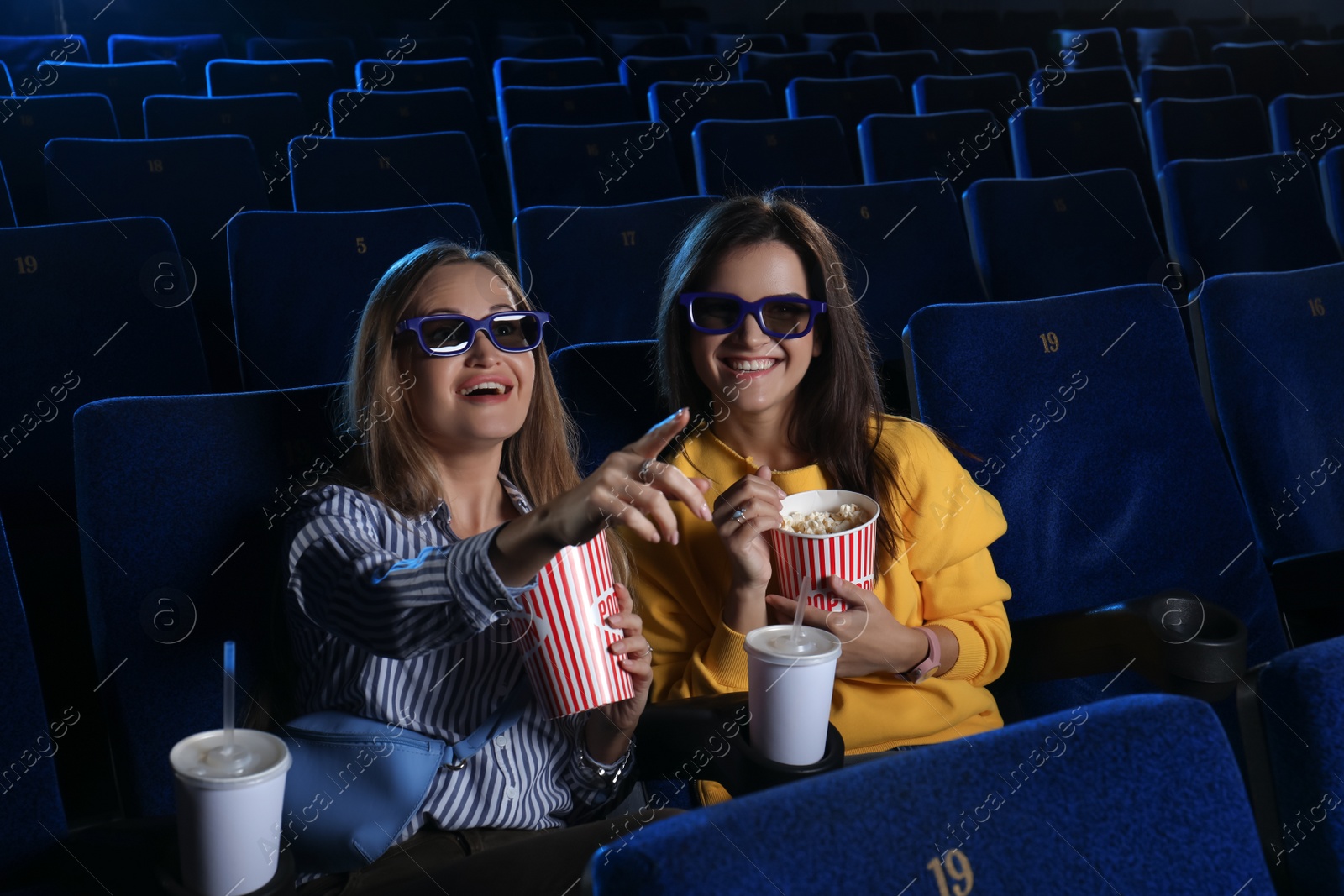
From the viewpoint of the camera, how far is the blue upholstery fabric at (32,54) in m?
3.69

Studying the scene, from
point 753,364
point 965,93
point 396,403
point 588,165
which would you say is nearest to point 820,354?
point 753,364

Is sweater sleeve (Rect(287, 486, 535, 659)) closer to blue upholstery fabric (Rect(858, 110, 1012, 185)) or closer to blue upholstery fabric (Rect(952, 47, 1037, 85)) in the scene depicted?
blue upholstery fabric (Rect(858, 110, 1012, 185))

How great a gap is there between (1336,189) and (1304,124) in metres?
0.91

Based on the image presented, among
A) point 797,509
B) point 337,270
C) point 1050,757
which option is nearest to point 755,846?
point 1050,757

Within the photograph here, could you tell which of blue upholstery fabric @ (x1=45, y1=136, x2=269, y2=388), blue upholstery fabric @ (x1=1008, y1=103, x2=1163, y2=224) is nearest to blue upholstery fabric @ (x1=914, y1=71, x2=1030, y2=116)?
blue upholstery fabric @ (x1=1008, y1=103, x2=1163, y2=224)

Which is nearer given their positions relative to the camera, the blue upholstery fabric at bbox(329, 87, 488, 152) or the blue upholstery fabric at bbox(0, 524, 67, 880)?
the blue upholstery fabric at bbox(0, 524, 67, 880)

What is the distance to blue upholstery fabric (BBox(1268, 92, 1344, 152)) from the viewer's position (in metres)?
3.54

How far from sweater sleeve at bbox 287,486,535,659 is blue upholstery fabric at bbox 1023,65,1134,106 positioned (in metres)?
3.75

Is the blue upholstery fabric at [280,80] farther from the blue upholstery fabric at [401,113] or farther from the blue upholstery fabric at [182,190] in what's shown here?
the blue upholstery fabric at [182,190]

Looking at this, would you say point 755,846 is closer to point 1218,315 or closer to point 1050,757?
point 1050,757

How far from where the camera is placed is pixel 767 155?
9.15 feet

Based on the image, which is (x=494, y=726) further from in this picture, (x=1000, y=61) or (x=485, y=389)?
(x=1000, y=61)

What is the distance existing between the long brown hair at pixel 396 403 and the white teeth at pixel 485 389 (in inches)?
2.2

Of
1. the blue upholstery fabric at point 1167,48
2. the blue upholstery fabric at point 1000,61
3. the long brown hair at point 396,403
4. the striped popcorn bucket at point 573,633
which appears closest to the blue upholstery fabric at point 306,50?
the blue upholstery fabric at point 1000,61
